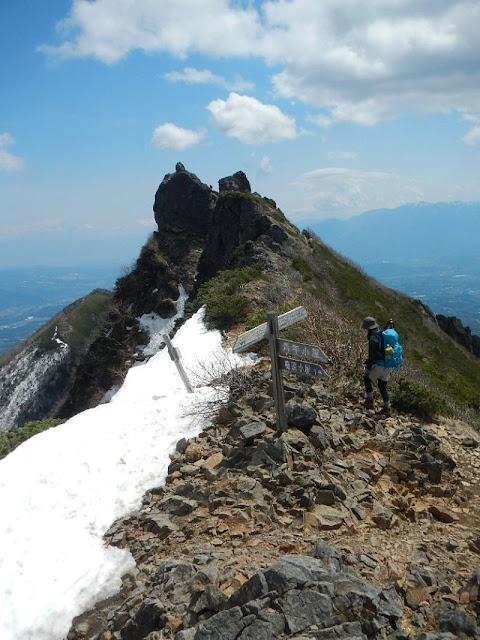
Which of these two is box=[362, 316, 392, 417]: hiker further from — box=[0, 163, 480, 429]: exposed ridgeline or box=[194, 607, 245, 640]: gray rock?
box=[194, 607, 245, 640]: gray rock

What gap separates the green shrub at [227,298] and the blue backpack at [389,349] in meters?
8.19

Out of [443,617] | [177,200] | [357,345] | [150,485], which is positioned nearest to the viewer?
[443,617]

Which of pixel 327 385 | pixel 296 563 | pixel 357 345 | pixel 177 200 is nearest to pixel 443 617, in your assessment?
pixel 296 563

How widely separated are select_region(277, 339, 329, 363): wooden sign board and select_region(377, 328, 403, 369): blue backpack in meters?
1.92

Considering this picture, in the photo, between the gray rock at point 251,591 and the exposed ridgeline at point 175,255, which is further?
the exposed ridgeline at point 175,255

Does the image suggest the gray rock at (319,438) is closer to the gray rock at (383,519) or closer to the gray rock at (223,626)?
the gray rock at (383,519)

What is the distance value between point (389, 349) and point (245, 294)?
10333mm

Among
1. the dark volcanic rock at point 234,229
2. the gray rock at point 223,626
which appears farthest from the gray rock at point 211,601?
the dark volcanic rock at point 234,229

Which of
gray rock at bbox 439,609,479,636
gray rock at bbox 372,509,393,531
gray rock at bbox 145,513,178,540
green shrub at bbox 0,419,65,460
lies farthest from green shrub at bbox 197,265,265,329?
gray rock at bbox 439,609,479,636

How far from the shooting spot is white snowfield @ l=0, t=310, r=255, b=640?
19.5ft

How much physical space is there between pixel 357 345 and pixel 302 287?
10.2m

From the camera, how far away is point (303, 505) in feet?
21.0

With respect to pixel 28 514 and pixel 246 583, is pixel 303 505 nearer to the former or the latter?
pixel 246 583

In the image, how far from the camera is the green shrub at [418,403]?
962cm
